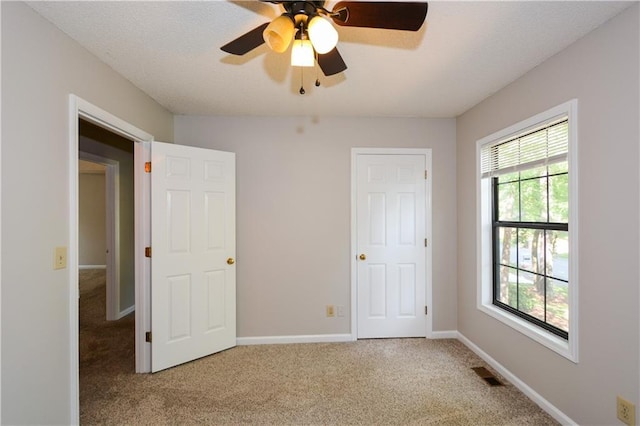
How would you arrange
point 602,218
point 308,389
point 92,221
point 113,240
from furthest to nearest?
1. point 92,221
2. point 113,240
3. point 308,389
4. point 602,218

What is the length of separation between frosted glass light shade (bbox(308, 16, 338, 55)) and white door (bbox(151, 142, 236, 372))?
77.2 inches

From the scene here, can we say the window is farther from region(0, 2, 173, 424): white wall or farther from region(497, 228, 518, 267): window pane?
region(0, 2, 173, 424): white wall

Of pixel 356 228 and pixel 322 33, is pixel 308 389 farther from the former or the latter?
pixel 322 33

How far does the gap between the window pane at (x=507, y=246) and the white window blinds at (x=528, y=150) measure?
1.76 ft

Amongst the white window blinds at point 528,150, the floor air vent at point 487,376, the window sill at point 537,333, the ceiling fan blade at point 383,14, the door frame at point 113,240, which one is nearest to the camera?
the ceiling fan blade at point 383,14

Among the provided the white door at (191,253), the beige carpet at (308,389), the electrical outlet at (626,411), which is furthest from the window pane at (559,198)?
the white door at (191,253)

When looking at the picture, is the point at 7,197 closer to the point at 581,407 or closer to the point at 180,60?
the point at 180,60

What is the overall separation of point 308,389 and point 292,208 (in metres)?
1.72

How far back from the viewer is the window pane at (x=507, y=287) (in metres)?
2.61

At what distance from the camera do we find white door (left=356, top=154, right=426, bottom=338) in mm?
3299

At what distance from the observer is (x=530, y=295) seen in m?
2.42

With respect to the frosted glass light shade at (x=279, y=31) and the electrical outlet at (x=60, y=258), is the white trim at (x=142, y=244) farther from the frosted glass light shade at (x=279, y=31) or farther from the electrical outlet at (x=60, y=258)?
the frosted glass light shade at (x=279, y=31)

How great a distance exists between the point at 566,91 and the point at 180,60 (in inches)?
102

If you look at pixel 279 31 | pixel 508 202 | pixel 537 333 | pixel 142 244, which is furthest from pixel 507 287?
pixel 142 244
